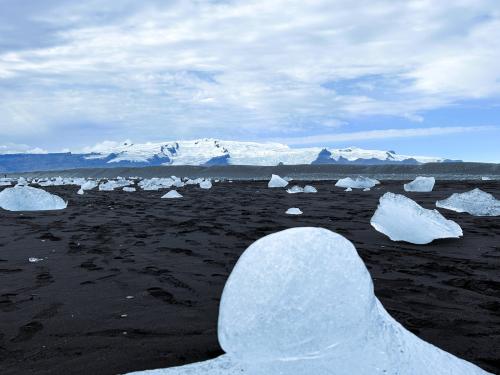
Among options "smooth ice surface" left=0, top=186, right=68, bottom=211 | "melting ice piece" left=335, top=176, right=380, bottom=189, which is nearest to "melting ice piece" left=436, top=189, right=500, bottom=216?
"smooth ice surface" left=0, top=186, right=68, bottom=211

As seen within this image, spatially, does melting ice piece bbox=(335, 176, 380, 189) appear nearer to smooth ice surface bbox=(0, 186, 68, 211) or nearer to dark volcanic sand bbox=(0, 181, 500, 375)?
dark volcanic sand bbox=(0, 181, 500, 375)

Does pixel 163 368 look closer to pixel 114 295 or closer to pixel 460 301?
pixel 114 295

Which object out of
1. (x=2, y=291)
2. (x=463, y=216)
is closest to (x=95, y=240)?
(x=2, y=291)

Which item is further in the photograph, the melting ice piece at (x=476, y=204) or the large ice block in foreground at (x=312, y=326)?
the melting ice piece at (x=476, y=204)

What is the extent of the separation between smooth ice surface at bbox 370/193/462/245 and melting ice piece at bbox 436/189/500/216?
2.57m

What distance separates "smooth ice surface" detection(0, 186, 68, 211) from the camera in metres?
10.3

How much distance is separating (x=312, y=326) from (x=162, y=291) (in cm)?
193

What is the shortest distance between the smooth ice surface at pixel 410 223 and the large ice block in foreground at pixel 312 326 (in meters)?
3.60

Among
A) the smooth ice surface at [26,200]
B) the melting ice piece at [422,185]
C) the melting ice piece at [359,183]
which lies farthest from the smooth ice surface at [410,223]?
the melting ice piece at [359,183]

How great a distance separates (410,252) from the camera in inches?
200

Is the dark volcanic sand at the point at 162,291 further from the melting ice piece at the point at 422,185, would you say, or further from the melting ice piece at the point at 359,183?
the melting ice piece at the point at 359,183

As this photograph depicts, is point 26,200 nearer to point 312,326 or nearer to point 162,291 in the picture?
point 162,291

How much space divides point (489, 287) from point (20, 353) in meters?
3.52

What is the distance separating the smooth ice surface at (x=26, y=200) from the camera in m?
10.3
